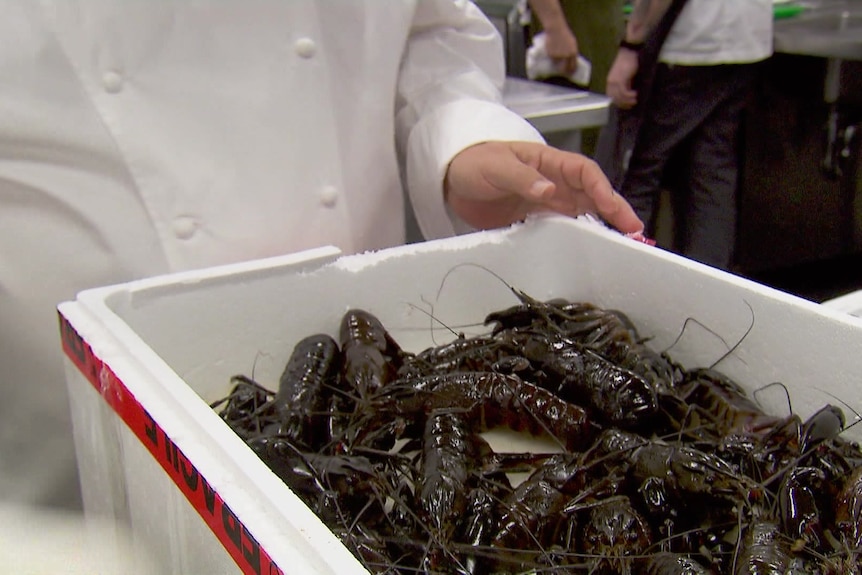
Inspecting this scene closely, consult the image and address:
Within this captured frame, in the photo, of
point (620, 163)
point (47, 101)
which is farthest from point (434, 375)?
point (620, 163)

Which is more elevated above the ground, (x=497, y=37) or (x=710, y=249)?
(x=497, y=37)

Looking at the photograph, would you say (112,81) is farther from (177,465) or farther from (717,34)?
(717,34)

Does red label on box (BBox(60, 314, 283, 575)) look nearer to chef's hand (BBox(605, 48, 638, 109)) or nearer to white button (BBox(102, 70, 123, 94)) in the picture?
white button (BBox(102, 70, 123, 94))

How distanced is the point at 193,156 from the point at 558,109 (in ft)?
3.77

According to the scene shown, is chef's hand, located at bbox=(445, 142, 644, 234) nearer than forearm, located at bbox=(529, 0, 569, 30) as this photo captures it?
Yes

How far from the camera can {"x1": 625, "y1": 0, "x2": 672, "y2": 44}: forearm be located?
2.46m

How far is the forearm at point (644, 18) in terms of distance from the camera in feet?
8.05

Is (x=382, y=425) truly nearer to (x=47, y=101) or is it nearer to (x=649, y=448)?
(x=649, y=448)

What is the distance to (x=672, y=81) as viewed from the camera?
2.55 m

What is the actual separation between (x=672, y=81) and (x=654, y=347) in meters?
1.66

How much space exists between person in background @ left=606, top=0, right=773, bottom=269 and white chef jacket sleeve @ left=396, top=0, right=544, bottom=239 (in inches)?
Result: 48.6

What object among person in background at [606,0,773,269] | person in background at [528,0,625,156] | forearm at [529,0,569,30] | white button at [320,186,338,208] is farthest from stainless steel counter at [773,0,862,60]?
white button at [320,186,338,208]

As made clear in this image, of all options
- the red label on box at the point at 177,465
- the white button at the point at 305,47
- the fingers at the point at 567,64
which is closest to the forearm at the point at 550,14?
the fingers at the point at 567,64

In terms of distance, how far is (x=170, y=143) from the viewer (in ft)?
3.55
